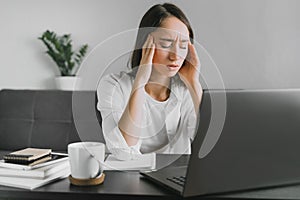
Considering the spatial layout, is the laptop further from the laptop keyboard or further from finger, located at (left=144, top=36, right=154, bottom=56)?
finger, located at (left=144, top=36, right=154, bottom=56)

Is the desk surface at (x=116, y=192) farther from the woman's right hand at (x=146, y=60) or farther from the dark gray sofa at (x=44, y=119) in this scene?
the dark gray sofa at (x=44, y=119)

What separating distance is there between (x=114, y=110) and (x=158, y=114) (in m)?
0.20

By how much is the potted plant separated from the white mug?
2.53 m

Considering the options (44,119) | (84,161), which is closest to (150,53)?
(84,161)

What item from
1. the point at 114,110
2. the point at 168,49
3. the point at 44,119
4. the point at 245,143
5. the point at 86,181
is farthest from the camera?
the point at 44,119

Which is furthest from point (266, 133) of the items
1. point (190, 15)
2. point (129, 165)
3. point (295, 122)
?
point (190, 15)

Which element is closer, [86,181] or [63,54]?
[86,181]

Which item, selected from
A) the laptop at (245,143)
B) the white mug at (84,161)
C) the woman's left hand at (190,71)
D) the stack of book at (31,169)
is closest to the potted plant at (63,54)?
the woman's left hand at (190,71)

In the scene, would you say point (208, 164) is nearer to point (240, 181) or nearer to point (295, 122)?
point (240, 181)

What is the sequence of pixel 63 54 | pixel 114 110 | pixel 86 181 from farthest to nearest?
pixel 63 54 → pixel 114 110 → pixel 86 181

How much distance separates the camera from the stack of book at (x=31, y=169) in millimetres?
1012

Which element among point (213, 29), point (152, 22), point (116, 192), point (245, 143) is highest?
point (213, 29)

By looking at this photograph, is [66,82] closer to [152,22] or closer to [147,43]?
[152,22]

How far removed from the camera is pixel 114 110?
155 cm
